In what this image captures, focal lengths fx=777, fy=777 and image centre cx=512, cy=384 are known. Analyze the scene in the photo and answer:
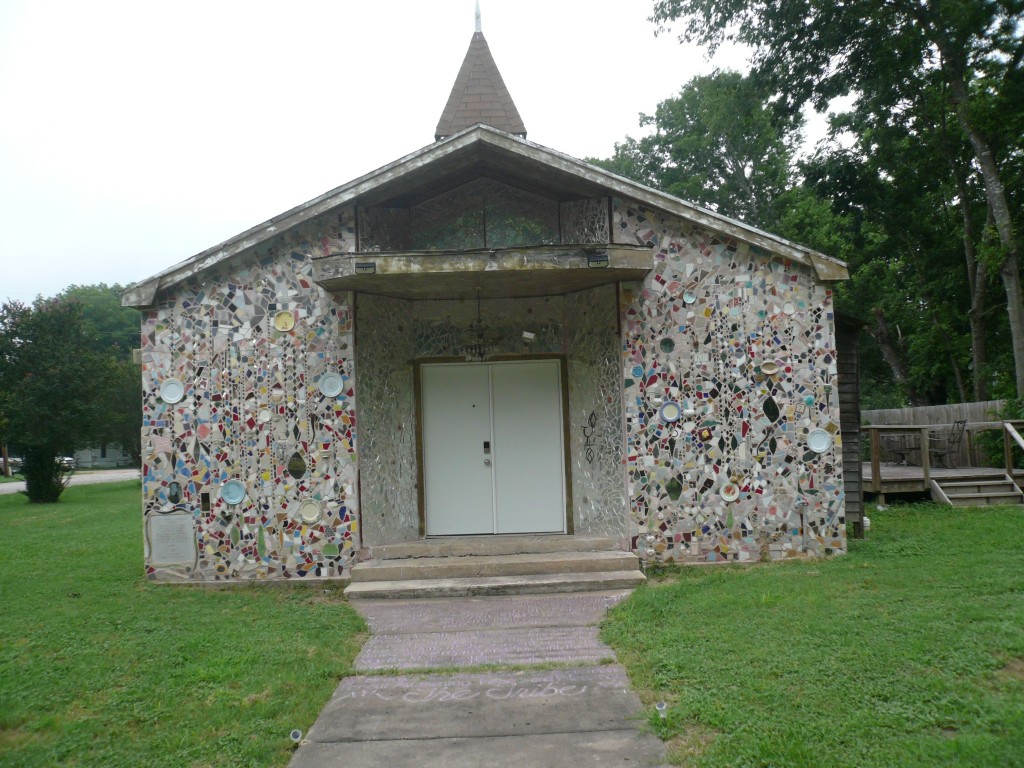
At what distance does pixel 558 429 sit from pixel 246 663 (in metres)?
5.51

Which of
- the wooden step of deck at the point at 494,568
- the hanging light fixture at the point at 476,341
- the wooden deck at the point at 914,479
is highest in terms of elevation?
the hanging light fixture at the point at 476,341

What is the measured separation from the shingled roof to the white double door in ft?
14.9

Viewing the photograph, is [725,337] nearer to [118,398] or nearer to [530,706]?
[530,706]

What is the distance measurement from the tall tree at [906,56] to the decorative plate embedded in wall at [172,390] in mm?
16241

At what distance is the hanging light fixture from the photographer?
10453mm

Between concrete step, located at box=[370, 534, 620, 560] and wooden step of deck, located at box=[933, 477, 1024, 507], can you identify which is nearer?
concrete step, located at box=[370, 534, 620, 560]

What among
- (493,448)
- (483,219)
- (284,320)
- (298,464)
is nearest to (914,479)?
(493,448)

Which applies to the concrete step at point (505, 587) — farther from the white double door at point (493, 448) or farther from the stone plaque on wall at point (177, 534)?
the stone plaque on wall at point (177, 534)

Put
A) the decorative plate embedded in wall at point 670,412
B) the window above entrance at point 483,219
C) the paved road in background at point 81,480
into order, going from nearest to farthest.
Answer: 1. the decorative plate embedded in wall at point 670,412
2. the window above entrance at point 483,219
3. the paved road in background at point 81,480

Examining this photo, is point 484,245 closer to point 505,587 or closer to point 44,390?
point 505,587

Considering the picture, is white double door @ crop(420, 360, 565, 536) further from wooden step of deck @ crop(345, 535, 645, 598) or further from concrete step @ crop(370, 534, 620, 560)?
concrete step @ crop(370, 534, 620, 560)

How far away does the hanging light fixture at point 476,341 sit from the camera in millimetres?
10453

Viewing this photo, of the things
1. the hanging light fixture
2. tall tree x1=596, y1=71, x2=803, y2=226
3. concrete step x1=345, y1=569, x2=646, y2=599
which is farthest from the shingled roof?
tall tree x1=596, y1=71, x2=803, y2=226

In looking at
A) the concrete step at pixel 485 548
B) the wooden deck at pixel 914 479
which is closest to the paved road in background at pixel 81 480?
the concrete step at pixel 485 548
